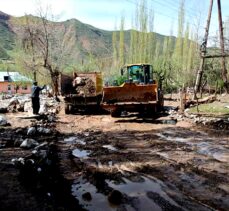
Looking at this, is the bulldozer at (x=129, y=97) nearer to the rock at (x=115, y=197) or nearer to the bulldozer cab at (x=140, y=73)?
the bulldozer cab at (x=140, y=73)

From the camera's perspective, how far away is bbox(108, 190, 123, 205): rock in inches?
217

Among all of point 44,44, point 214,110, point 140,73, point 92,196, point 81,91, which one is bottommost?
point 92,196

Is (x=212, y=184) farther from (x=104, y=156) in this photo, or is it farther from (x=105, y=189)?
(x=104, y=156)

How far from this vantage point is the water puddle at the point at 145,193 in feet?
17.5

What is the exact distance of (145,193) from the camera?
5895 mm

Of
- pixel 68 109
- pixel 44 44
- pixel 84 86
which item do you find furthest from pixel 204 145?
pixel 44 44

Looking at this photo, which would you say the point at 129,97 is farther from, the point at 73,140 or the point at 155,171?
the point at 155,171

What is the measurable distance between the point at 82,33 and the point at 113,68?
12006 cm

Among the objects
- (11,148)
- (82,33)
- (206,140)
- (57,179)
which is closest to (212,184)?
(57,179)

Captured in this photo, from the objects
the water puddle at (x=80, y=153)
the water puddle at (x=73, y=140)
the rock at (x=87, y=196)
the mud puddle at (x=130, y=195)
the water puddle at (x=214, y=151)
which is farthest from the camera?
the water puddle at (x=73, y=140)

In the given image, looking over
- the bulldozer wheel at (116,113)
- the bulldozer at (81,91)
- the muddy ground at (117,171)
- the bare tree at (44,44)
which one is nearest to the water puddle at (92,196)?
the muddy ground at (117,171)

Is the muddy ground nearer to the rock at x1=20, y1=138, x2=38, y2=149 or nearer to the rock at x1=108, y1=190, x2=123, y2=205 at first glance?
the rock at x1=108, y1=190, x2=123, y2=205

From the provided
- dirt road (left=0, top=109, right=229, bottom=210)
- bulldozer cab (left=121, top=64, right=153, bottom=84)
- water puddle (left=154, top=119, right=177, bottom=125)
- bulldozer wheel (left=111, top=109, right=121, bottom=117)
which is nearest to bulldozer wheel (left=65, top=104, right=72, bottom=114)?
bulldozer wheel (left=111, top=109, right=121, bottom=117)

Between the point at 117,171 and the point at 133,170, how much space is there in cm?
33
